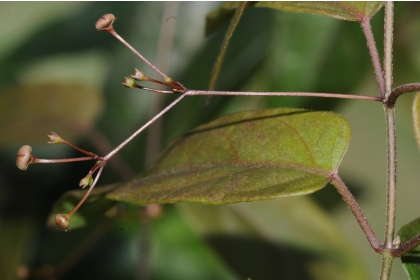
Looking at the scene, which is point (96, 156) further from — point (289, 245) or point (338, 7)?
point (289, 245)

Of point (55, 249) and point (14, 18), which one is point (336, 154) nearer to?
point (55, 249)

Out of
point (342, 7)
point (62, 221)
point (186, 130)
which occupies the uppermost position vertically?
point (186, 130)

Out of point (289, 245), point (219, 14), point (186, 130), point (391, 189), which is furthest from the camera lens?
point (186, 130)

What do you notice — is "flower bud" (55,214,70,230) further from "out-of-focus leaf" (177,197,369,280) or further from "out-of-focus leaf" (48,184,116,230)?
"out-of-focus leaf" (177,197,369,280)

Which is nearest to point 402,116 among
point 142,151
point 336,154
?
point 142,151

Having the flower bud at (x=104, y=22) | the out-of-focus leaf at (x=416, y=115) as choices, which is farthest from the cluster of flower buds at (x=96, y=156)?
the out-of-focus leaf at (x=416, y=115)

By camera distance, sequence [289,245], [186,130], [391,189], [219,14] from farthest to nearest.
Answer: [186,130]
[289,245]
[219,14]
[391,189]

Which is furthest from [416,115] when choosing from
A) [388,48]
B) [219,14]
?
[219,14]

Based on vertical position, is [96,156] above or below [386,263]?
above
